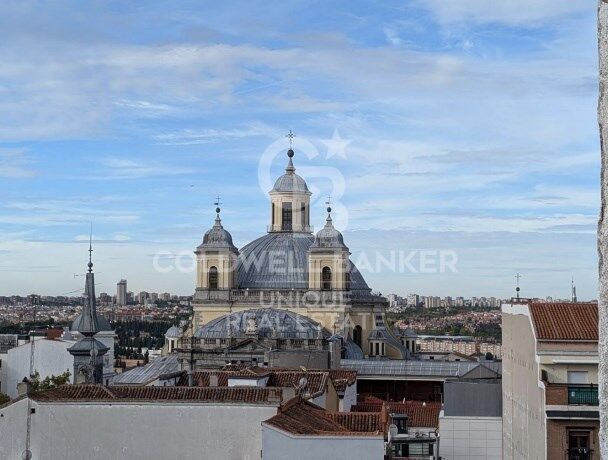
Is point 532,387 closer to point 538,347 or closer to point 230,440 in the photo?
point 538,347

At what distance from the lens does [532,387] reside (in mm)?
20359

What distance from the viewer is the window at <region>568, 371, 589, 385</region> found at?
19.0 m

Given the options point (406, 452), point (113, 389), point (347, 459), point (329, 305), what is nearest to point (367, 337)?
point (329, 305)

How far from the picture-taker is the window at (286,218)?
2709 inches

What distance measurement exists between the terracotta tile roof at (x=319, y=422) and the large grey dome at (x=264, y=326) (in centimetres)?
3163

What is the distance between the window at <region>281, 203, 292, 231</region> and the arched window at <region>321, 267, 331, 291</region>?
5871 mm

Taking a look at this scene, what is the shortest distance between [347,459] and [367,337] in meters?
47.7

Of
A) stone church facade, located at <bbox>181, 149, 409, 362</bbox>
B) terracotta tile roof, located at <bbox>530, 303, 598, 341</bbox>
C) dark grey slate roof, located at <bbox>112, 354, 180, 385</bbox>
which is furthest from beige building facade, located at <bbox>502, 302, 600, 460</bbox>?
stone church facade, located at <bbox>181, 149, 409, 362</bbox>

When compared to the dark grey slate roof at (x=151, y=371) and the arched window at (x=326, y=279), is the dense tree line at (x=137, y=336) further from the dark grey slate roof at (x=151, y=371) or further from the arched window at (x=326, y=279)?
the dark grey slate roof at (x=151, y=371)

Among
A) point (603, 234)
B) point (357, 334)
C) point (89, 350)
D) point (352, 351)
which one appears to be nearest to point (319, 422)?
point (89, 350)

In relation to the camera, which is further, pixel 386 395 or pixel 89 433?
pixel 386 395

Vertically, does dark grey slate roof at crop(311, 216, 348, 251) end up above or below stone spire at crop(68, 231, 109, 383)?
above

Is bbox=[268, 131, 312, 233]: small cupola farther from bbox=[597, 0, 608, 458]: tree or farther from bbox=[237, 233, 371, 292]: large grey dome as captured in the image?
bbox=[597, 0, 608, 458]: tree

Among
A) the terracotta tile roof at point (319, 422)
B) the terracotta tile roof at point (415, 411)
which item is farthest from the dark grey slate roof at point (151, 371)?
the terracotta tile roof at point (319, 422)
